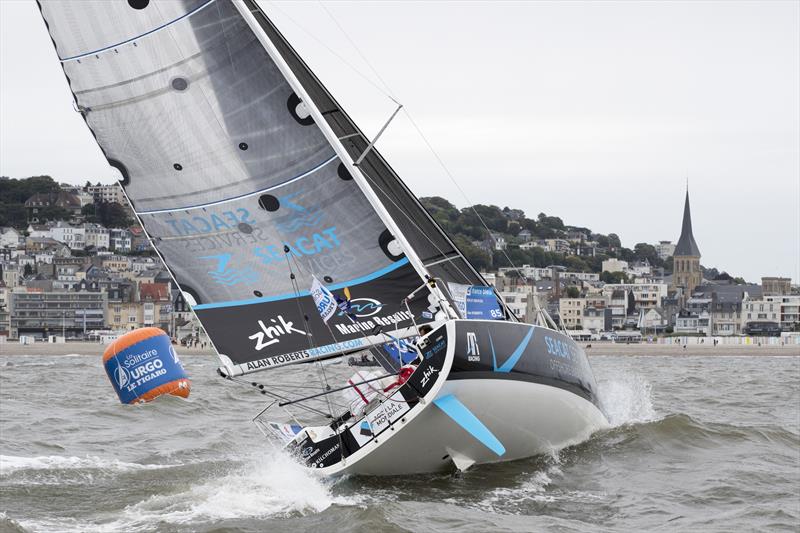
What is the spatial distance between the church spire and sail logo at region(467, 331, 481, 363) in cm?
13029

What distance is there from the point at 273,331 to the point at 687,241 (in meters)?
132

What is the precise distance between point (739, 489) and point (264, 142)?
17.8ft

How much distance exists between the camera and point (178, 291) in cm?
6688

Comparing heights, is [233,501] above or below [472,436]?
below

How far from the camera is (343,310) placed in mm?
10828

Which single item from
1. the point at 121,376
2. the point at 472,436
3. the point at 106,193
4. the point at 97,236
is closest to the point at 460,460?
the point at 472,436

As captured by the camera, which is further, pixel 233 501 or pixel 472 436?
pixel 472 436

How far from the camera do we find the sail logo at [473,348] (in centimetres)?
999

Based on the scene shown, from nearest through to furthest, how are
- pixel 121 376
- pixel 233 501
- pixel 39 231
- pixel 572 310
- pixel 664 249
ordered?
1. pixel 233 501
2. pixel 121 376
3. pixel 572 310
4. pixel 39 231
5. pixel 664 249

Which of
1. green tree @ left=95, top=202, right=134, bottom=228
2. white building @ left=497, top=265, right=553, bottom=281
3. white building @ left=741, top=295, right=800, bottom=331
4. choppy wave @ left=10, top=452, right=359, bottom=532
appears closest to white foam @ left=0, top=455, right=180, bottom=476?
choppy wave @ left=10, top=452, right=359, bottom=532

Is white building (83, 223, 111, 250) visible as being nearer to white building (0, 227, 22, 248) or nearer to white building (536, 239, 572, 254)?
white building (0, 227, 22, 248)

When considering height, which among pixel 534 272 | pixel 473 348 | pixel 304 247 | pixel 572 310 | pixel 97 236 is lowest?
pixel 473 348

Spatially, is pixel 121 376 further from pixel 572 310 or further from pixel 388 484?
pixel 572 310

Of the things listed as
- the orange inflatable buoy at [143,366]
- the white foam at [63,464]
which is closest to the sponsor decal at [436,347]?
the white foam at [63,464]
